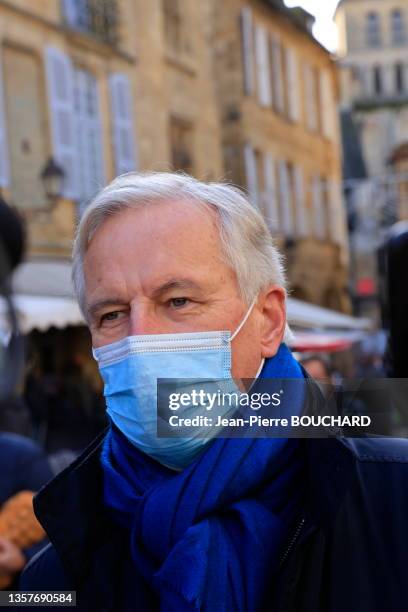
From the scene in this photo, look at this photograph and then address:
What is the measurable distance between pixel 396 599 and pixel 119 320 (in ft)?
2.13

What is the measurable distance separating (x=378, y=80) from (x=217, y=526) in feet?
142

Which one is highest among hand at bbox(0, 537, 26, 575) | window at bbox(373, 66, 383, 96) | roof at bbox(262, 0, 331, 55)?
window at bbox(373, 66, 383, 96)

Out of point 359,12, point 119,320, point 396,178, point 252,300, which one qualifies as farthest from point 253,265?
point 359,12

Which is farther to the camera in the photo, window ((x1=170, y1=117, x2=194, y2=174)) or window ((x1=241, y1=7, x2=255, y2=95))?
window ((x1=241, y1=7, x2=255, y2=95))

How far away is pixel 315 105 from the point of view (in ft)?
73.2

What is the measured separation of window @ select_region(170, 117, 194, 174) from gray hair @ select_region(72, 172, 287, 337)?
13.8 m

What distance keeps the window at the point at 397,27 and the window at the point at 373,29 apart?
61cm

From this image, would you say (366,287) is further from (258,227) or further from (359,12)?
(258,227)

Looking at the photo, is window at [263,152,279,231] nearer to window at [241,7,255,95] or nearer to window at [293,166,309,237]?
window at [293,166,309,237]

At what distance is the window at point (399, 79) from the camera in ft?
139

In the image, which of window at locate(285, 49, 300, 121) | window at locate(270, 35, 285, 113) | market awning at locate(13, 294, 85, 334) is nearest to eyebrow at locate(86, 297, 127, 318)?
market awning at locate(13, 294, 85, 334)

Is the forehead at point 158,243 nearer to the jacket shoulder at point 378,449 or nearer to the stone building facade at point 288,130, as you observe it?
the jacket shoulder at point 378,449

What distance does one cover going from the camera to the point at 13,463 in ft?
8.82

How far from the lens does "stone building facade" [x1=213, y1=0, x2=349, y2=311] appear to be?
18250mm
